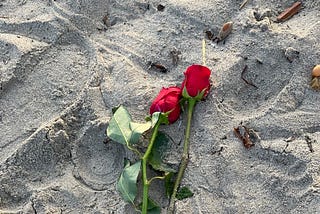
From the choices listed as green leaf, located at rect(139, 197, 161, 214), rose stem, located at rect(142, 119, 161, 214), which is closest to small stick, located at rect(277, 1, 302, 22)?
rose stem, located at rect(142, 119, 161, 214)

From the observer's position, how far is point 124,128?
1942 mm

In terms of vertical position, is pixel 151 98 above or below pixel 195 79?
below

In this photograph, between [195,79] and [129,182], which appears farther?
[195,79]

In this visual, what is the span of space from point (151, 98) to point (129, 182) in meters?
0.37

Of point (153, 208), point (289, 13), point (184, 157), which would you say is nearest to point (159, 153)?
point (184, 157)

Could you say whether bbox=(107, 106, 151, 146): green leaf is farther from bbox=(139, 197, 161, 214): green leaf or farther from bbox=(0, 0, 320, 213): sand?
bbox=(139, 197, 161, 214): green leaf

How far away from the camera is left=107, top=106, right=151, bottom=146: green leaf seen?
1901 millimetres

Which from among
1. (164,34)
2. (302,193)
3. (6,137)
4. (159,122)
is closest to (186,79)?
(159,122)

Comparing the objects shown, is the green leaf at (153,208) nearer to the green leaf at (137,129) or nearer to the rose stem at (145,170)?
the rose stem at (145,170)

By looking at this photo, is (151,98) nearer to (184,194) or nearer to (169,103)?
(169,103)

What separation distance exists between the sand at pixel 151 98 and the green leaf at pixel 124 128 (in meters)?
0.08

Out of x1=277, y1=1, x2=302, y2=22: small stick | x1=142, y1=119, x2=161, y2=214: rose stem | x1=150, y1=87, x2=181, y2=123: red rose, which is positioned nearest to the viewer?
x1=142, y1=119, x2=161, y2=214: rose stem

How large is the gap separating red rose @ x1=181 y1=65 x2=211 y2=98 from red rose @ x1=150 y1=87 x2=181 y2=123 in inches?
1.7

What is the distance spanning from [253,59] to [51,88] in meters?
0.78
